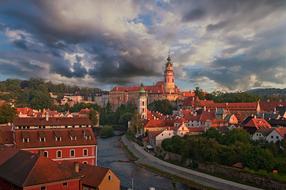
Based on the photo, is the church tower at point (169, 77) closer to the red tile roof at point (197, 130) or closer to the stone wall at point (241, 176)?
the red tile roof at point (197, 130)

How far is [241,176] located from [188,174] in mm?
6969

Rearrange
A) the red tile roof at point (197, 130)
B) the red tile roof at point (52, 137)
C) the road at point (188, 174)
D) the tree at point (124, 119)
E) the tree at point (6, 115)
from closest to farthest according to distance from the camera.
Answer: the road at point (188, 174) → the red tile roof at point (52, 137) → the tree at point (6, 115) → the red tile roof at point (197, 130) → the tree at point (124, 119)

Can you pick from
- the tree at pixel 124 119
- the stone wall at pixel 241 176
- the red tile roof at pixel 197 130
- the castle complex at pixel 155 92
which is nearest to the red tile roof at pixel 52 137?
the stone wall at pixel 241 176

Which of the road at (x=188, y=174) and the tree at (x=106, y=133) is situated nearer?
the road at (x=188, y=174)

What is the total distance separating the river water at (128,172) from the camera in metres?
41.3

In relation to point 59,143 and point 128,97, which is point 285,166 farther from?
point 128,97

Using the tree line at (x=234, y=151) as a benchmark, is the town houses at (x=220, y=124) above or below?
above

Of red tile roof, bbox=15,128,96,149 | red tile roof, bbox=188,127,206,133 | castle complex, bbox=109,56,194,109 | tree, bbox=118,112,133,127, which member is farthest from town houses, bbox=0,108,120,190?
castle complex, bbox=109,56,194,109

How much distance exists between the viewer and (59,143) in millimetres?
40969

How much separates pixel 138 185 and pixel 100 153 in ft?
76.5

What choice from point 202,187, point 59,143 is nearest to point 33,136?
point 59,143

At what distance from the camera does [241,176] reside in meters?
41.1

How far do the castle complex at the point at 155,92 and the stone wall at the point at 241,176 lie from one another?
270 ft

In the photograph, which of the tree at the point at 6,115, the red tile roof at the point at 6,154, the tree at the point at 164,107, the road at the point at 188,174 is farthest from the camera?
the tree at the point at 164,107
